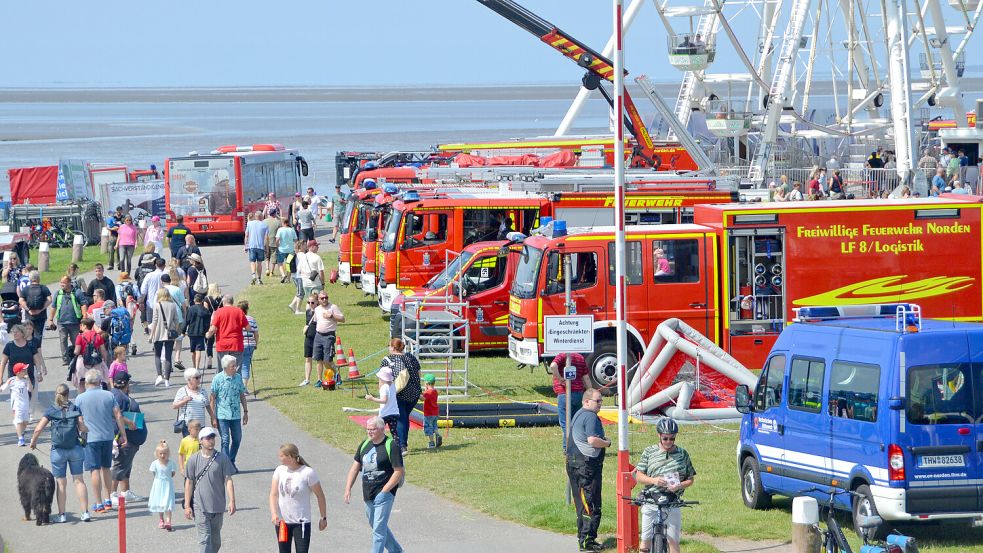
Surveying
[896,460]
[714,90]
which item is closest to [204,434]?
[896,460]

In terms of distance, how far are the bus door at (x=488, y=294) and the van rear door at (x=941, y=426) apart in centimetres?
1274

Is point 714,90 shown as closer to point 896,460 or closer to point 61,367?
point 61,367

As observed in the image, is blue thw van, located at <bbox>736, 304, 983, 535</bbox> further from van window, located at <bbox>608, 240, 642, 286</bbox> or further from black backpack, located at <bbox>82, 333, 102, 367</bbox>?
black backpack, located at <bbox>82, 333, 102, 367</bbox>

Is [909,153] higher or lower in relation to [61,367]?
higher

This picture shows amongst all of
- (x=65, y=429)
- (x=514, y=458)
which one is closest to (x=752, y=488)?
(x=514, y=458)

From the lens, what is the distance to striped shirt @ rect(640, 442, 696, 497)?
464 inches

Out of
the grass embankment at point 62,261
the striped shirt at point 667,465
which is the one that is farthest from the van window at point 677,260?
the grass embankment at point 62,261

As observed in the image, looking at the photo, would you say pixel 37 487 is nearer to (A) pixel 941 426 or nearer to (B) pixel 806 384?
(B) pixel 806 384

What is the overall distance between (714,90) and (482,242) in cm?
3540

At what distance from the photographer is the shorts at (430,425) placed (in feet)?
58.0

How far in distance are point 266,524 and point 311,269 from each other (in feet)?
47.6

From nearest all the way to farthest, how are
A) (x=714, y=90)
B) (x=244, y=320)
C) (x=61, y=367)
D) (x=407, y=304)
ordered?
(x=244, y=320) → (x=407, y=304) → (x=61, y=367) → (x=714, y=90)

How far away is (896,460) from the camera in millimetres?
11945

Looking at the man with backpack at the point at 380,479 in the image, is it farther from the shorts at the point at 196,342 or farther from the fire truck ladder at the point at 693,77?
the fire truck ladder at the point at 693,77
